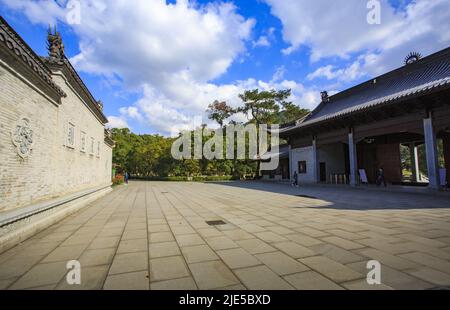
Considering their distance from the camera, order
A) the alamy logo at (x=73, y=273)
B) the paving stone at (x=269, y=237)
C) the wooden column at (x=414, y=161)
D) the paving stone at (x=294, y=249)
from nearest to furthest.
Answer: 1. the alamy logo at (x=73, y=273)
2. the paving stone at (x=294, y=249)
3. the paving stone at (x=269, y=237)
4. the wooden column at (x=414, y=161)

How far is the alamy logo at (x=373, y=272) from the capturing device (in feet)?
8.80

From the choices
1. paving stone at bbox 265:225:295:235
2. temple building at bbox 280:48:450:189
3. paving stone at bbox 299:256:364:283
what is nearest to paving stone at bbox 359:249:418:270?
paving stone at bbox 299:256:364:283

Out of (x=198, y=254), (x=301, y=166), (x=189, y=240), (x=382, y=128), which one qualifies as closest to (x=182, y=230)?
(x=189, y=240)

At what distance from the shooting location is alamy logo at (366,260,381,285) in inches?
106

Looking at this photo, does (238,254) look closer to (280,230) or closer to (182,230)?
(280,230)

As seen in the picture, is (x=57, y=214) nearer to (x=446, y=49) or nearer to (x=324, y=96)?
(x=446, y=49)

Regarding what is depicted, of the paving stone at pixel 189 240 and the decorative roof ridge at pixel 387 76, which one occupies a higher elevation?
the decorative roof ridge at pixel 387 76

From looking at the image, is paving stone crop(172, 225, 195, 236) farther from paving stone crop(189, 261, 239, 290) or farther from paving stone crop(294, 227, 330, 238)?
paving stone crop(294, 227, 330, 238)

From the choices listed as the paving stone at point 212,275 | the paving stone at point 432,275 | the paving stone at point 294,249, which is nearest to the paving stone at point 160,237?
the paving stone at point 212,275

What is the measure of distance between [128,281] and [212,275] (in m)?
1.03

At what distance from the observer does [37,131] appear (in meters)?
5.68

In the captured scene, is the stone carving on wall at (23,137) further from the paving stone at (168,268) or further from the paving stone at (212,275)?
the paving stone at (212,275)

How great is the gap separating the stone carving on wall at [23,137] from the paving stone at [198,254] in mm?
4260
